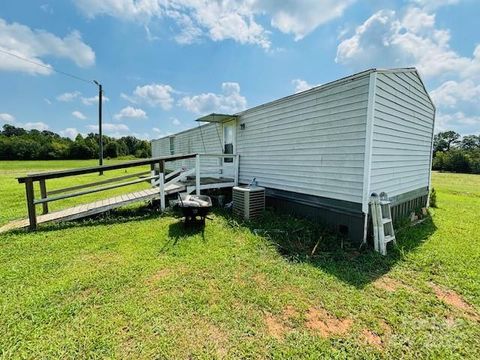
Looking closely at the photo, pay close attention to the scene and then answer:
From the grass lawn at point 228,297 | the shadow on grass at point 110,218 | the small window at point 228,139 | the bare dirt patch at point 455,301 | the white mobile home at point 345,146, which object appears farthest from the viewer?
the small window at point 228,139

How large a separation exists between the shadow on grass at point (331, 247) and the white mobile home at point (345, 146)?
0.41 metres

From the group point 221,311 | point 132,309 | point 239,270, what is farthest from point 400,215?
point 132,309

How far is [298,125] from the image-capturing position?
6152 millimetres

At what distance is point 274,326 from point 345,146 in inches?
152

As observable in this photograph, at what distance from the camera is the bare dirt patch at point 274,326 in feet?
8.02

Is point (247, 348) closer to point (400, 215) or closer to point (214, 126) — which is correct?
point (400, 215)

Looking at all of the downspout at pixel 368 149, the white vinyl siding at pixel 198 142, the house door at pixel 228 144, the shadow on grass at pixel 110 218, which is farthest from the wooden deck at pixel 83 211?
the downspout at pixel 368 149

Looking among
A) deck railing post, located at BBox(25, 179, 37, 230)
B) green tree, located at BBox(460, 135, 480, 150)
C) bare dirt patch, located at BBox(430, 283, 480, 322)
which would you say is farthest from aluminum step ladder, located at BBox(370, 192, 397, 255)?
green tree, located at BBox(460, 135, 480, 150)

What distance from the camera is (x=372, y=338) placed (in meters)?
2.42

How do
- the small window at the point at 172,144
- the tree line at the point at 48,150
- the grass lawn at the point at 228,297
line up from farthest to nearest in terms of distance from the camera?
the tree line at the point at 48,150 → the small window at the point at 172,144 → the grass lawn at the point at 228,297

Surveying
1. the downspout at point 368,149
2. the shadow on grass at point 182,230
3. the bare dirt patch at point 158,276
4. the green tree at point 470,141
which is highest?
the green tree at point 470,141

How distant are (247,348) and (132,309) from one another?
1.42 metres

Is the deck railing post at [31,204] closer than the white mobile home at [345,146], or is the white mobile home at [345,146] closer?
the white mobile home at [345,146]

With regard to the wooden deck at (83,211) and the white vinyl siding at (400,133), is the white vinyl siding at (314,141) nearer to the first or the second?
the white vinyl siding at (400,133)
